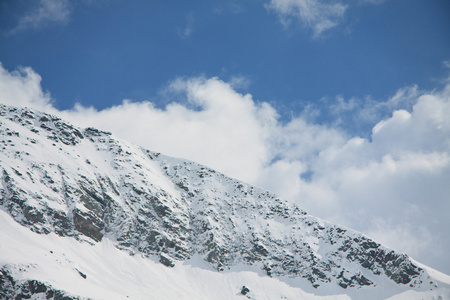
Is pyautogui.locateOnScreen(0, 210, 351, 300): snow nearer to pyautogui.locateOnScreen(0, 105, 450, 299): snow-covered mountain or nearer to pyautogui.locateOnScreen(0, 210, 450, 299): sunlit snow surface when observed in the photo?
pyautogui.locateOnScreen(0, 210, 450, 299): sunlit snow surface

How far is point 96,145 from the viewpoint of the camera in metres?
172

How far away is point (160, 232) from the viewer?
14388cm

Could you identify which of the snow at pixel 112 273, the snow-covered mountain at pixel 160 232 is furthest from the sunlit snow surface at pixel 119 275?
the snow-covered mountain at pixel 160 232

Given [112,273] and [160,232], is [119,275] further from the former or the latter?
[160,232]

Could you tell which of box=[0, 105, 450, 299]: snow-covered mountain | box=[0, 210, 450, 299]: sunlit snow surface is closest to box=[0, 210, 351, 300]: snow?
box=[0, 210, 450, 299]: sunlit snow surface

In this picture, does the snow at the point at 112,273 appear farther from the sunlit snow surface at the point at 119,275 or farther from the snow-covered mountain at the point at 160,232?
the snow-covered mountain at the point at 160,232

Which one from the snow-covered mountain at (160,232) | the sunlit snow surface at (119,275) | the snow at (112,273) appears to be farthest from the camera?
the snow-covered mountain at (160,232)

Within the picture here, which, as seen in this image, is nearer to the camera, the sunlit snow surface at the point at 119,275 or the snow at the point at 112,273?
the snow at the point at 112,273

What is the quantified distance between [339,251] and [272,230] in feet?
102

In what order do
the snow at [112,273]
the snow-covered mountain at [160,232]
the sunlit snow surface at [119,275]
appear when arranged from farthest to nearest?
1. the snow-covered mountain at [160,232]
2. the sunlit snow surface at [119,275]
3. the snow at [112,273]

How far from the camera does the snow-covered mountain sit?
110250 millimetres

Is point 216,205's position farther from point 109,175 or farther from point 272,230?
point 109,175

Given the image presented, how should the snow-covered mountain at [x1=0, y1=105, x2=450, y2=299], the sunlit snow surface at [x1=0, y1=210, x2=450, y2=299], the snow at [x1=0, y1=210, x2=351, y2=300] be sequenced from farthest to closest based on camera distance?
1. the snow-covered mountain at [x1=0, y1=105, x2=450, y2=299]
2. the sunlit snow surface at [x1=0, y1=210, x2=450, y2=299]
3. the snow at [x1=0, y1=210, x2=351, y2=300]

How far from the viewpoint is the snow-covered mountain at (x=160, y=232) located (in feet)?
362
